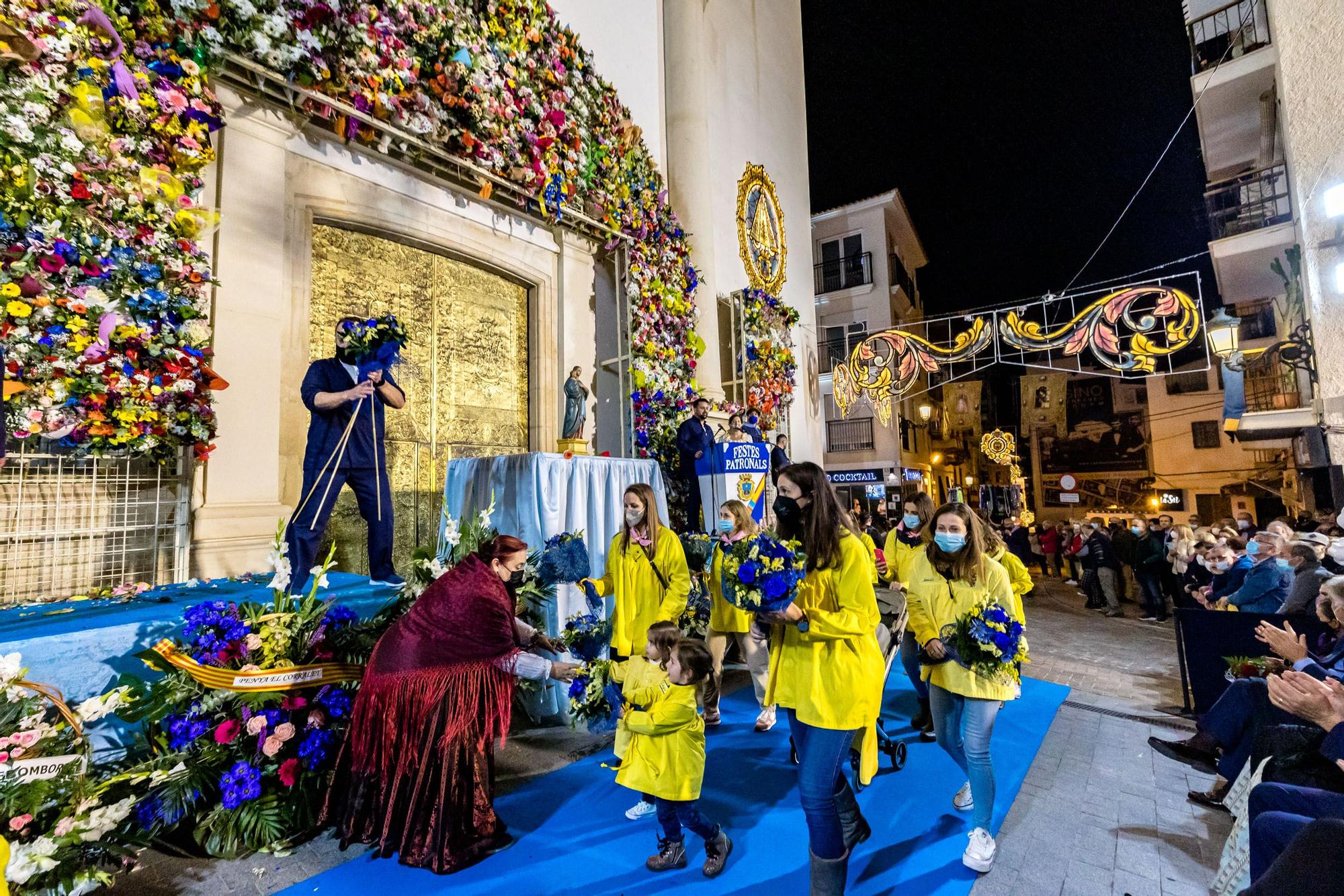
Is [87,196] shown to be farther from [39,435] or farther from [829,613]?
[829,613]

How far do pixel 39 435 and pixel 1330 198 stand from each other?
15.8 metres

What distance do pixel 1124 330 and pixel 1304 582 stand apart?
5995 millimetres

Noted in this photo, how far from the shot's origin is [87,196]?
3865mm

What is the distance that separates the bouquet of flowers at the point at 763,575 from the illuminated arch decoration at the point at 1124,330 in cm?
892

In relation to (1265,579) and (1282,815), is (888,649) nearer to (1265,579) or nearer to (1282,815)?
(1282,815)

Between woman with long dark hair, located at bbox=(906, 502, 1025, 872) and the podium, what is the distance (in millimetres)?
3585

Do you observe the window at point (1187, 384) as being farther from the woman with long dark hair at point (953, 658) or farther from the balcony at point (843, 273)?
the woman with long dark hair at point (953, 658)

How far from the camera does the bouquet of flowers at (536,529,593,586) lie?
4.10 metres

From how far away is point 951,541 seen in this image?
11.0 ft

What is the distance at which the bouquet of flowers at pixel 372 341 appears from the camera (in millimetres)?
4434

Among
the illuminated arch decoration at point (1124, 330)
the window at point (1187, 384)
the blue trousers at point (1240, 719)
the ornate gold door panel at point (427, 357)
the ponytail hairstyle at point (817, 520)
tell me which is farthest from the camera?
the window at point (1187, 384)

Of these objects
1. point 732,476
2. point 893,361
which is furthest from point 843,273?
point 732,476

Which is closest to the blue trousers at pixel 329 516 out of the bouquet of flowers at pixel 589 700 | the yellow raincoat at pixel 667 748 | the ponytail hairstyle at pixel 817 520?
the bouquet of flowers at pixel 589 700

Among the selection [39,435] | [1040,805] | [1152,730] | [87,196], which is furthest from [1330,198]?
[39,435]
